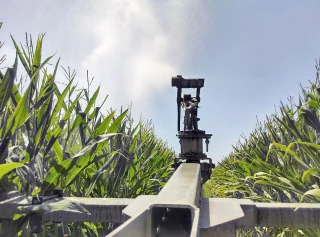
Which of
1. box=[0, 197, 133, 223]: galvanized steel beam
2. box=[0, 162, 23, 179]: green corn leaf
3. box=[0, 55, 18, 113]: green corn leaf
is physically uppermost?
box=[0, 55, 18, 113]: green corn leaf

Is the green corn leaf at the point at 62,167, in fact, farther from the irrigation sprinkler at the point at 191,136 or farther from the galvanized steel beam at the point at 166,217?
the irrigation sprinkler at the point at 191,136

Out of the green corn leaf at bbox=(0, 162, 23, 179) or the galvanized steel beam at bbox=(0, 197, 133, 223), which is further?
the galvanized steel beam at bbox=(0, 197, 133, 223)

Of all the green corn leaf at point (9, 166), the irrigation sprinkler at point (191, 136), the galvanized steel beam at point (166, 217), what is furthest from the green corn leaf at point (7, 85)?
the irrigation sprinkler at point (191, 136)

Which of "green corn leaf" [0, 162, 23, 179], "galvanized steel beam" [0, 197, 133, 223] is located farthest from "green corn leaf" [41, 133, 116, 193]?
"green corn leaf" [0, 162, 23, 179]

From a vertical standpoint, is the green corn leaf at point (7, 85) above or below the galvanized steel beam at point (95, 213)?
above

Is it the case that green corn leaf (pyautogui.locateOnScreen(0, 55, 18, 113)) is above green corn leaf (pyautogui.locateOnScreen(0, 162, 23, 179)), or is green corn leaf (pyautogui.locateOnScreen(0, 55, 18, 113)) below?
above

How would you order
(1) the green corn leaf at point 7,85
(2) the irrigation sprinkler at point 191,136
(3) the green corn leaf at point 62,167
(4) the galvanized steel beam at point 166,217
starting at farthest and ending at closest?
1. (2) the irrigation sprinkler at point 191,136
2. (3) the green corn leaf at point 62,167
3. (1) the green corn leaf at point 7,85
4. (4) the galvanized steel beam at point 166,217

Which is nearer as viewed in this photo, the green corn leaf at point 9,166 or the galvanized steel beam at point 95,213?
the green corn leaf at point 9,166

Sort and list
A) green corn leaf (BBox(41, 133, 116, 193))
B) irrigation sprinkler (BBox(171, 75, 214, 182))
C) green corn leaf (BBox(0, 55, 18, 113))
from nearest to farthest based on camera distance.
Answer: green corn leaf (BBox(0, 55, 18, 113)) < green corn leaf (BBox(41, 133, 116, 193)) < irrigation sprinkler (BBox(171, 75, 214, 182))

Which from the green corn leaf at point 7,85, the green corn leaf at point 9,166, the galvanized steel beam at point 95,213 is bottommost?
the galvanized steel beam at point 95,213

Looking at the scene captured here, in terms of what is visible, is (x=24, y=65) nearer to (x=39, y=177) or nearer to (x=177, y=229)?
(x=39, y=177)

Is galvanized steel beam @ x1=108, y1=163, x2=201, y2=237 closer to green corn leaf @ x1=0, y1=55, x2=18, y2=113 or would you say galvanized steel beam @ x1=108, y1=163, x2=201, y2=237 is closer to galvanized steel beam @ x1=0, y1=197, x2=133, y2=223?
galvanized steel beam @ x1=0, y1=197, x2=133, y2=223

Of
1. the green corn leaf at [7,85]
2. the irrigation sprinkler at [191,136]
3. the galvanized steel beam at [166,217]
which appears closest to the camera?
the galvanized steel beam at [166,217]

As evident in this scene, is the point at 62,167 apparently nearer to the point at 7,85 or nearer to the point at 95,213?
the point at 95,213
